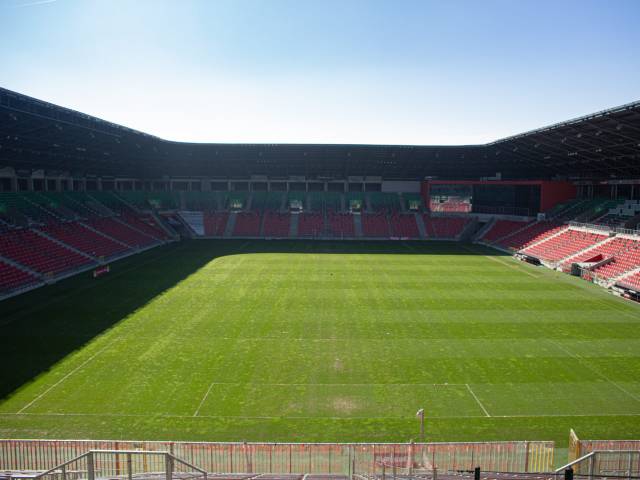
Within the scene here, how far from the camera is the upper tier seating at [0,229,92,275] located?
3278cm

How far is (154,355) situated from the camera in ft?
62.9

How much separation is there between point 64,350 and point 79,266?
19008mm

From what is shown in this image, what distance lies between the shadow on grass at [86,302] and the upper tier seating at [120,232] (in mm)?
2410

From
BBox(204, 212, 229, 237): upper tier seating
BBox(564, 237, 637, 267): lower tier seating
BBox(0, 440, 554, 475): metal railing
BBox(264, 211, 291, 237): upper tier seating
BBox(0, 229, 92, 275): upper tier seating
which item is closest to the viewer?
BBox(0, 440, 554, 475): metal railing

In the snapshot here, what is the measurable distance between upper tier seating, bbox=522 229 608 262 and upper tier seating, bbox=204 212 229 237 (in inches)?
1404

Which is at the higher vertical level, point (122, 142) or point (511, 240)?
point (122, 142)

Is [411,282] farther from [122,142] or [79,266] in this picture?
[122,142]

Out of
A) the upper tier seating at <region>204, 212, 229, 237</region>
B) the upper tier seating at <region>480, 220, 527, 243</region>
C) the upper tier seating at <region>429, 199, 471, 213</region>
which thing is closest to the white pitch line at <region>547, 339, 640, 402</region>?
the upper tier seating at <region>480, 220, 527, 243</region>

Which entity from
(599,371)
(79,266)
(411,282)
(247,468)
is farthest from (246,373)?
(79,266)

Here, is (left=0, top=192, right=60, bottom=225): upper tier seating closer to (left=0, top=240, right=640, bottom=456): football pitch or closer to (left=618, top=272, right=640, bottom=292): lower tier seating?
(left=0, top=240, right=640, bottom=456): football pitch

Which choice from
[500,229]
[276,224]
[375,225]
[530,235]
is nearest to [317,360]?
[530,235]

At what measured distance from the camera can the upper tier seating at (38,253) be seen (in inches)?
1291

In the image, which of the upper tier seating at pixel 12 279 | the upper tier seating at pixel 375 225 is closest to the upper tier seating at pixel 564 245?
the upper tier seating at pixel 375 225

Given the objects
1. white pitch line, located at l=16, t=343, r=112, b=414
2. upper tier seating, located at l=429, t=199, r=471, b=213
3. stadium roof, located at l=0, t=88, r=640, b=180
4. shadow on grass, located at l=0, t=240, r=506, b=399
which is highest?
stadium roof, located at l=0, t=88, r=640, b=180
